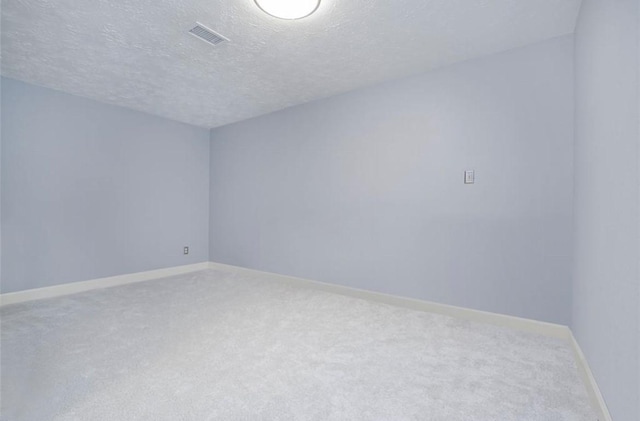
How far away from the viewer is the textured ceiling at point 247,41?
215 centimetres

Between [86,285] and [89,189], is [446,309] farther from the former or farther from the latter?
[89,189]

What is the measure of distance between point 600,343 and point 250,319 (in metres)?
2.51

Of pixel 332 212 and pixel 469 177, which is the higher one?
Result: pixel 469 177

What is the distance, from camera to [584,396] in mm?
1650

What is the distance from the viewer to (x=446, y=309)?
299 cm

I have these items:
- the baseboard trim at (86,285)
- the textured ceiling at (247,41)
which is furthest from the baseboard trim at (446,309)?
the textured ceiling at (247,41)

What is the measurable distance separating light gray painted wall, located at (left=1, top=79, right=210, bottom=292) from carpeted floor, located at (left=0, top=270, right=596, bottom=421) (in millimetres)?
770

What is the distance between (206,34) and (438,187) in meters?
2.61

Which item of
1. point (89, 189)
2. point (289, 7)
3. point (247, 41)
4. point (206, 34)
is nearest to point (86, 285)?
point (89, 189)

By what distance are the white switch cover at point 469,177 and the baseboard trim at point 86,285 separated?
4431 millimetres

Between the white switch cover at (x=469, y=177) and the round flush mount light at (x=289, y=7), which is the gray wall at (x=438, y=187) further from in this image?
the round flush mount light at (x=289, y=7)

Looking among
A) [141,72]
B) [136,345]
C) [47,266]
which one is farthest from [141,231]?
[136,345]

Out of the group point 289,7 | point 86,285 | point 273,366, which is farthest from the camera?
point 86,285

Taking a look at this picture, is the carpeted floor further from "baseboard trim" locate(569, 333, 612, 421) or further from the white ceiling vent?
the white ceiling vent
